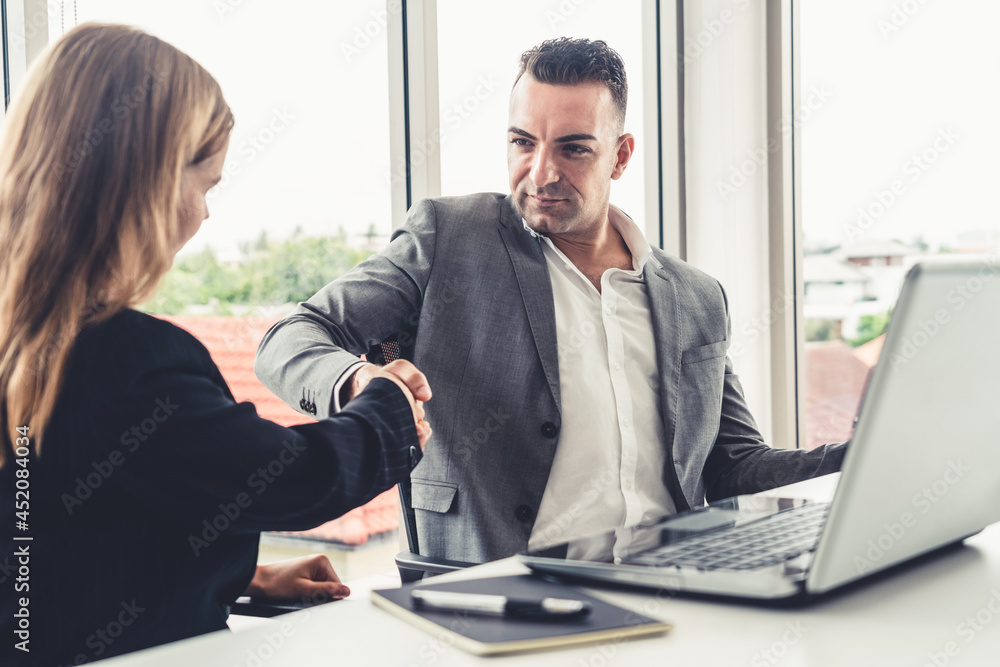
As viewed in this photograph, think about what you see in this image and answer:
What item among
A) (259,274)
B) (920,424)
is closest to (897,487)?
(920,424)

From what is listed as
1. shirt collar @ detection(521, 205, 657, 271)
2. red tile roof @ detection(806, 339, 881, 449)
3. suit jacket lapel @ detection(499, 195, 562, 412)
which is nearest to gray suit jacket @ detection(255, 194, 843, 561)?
suit jacket lapel @ detection(499, 195, 562, 412)

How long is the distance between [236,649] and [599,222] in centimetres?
145

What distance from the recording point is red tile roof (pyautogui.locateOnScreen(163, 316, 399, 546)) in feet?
5.65

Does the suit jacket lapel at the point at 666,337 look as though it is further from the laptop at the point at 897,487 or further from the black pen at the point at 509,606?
the black pen at the point at 509,606

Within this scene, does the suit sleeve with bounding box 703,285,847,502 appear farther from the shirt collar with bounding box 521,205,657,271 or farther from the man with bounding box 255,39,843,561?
the shirt collar with bounding box 521,205,657,271

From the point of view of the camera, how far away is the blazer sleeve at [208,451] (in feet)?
2.72

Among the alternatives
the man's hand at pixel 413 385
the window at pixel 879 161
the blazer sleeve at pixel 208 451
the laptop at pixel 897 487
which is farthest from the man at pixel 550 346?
the window at pixel 879 161

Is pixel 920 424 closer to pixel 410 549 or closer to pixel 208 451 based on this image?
pixel 208 451

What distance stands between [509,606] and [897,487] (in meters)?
0.34

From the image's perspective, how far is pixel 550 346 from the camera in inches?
64.7

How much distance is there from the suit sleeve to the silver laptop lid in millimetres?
625

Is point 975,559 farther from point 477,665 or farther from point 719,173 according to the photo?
point 719,173

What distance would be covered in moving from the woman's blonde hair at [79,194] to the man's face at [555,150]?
3.14 feet

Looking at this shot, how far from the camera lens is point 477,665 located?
615 millimetres
